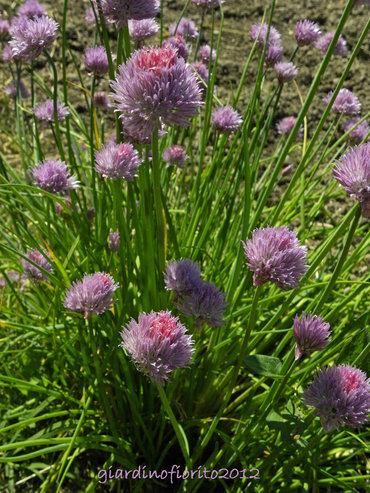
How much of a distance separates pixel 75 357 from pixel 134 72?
2.38 feet

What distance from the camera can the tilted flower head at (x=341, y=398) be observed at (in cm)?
91

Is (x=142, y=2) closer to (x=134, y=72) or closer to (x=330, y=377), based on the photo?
(x=134, y=72)

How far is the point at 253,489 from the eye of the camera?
1.21m

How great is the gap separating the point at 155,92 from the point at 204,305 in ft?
1.11

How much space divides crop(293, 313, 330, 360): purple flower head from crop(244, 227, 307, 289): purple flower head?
8 cm

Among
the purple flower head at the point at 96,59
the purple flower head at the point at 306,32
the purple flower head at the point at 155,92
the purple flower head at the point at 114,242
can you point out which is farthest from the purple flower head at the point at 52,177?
the purple flower head at the point at 306,32

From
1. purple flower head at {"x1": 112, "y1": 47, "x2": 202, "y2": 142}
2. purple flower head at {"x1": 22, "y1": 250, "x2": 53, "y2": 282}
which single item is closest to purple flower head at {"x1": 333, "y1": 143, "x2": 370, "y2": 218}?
purple flower head at {"x1": 112, "y1": 47, "x2": 202, "y2": 142}

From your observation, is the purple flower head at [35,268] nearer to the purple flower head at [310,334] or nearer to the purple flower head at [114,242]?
the purple flower head at [114,242]

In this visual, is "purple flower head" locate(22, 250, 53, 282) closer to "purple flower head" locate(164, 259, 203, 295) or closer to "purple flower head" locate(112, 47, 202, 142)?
"purple flower head" locate(164, 259, 203, 295)

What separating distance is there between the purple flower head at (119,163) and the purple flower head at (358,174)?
1.16 feet

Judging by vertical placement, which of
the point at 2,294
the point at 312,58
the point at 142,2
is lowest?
the point at 142,2

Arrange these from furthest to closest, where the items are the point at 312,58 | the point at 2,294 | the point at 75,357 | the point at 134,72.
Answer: the point at 312,58 → the point at 2,294 → the point at 75,357 → the point at 134,72

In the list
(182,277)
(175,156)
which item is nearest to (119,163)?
(182,277)

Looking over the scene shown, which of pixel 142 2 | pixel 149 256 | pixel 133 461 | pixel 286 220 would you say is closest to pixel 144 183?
pixel 149 256
